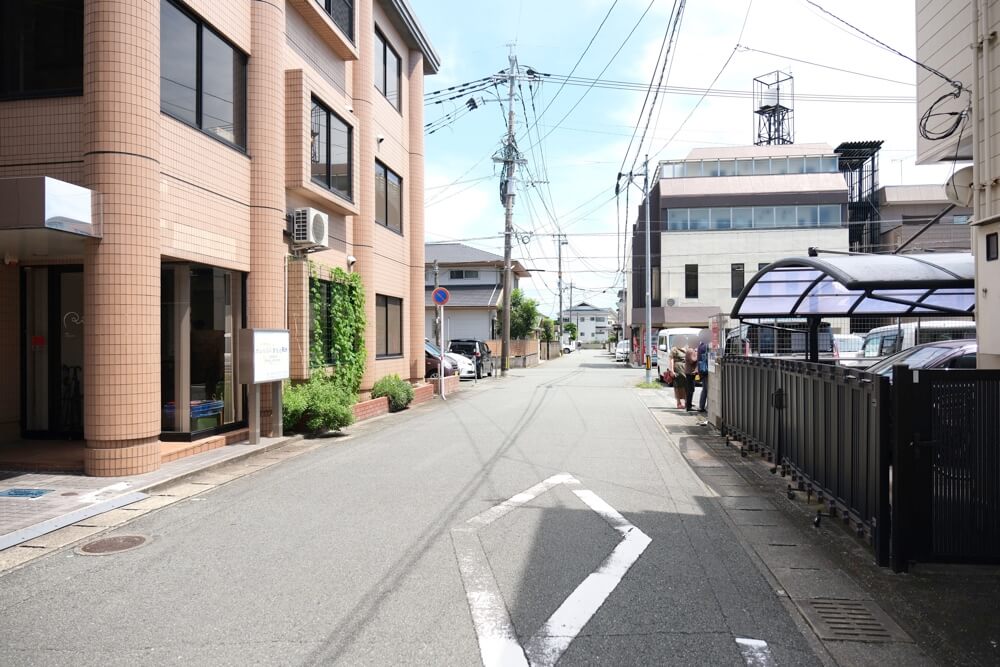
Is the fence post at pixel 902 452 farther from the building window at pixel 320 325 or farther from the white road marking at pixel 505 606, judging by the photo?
the building window at pixel 320 325

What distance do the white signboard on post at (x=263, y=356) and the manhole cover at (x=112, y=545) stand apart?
13.5 ft

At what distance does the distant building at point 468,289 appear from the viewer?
41.7 metres

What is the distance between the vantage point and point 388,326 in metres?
17.5

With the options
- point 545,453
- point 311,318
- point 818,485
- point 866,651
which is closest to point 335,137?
point 311,318

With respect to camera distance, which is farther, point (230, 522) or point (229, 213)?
point (229, 213)

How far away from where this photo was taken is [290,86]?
11.6 m

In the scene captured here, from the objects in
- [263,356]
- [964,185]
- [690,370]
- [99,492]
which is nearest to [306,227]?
[263,356]

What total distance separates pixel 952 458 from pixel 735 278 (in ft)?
137

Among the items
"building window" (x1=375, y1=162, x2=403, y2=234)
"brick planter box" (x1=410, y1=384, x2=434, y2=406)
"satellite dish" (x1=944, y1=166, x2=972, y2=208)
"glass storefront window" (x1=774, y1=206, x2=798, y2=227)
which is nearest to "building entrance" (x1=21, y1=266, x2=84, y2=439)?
"building window" (x1=375, y1=162, x2=403, y2=234)

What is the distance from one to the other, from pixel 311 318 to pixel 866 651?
10484 mm

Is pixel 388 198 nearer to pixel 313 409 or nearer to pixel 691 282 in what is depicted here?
pixel 313 409

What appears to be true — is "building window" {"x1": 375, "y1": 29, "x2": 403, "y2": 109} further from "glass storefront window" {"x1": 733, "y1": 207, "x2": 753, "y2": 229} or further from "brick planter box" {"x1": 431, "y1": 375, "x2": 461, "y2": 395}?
"glass storefront window" {"x1": 733, "y1": 207, "x2": 753, "y2": 229}

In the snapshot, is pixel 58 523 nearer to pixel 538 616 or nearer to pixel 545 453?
pixel 538 616

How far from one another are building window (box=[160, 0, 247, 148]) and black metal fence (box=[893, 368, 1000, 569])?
28.8 ft
